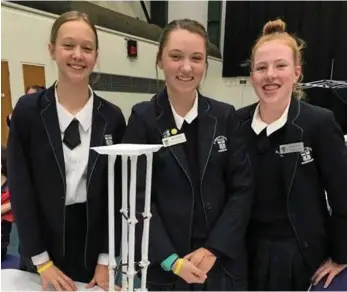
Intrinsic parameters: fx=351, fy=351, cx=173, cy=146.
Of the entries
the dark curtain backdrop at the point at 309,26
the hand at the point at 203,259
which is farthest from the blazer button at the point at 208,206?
the dark curtain backdrop at the point at 309,26

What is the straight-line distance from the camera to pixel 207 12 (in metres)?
6.68

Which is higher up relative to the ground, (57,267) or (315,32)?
(315,32)

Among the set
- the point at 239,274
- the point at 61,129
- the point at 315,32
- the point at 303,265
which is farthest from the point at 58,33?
the point at 315,32

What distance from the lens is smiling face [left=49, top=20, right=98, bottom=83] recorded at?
104 cm

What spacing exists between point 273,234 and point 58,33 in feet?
3.09

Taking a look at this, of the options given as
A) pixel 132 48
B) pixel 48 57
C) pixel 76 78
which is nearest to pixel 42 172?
pixel 76 78

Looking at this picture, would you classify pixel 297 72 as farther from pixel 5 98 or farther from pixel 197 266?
pixel 5 98

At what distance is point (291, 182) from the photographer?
114 cm

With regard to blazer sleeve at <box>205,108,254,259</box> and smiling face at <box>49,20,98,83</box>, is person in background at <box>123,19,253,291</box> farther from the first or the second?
smiling face at <box>49,20,98,83</box>

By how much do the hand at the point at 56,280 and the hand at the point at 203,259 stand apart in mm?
358

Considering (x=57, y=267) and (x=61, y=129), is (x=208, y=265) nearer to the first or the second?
(x=57, y=267)

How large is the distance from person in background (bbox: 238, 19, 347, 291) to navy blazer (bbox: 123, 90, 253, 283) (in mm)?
93

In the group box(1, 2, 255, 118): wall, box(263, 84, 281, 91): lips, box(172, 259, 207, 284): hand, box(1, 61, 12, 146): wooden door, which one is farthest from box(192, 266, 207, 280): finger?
box(1, 61, 12, 146): wooden door

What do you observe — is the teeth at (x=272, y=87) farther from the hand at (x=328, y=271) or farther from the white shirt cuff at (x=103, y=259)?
the white shirt cuff at (x=103, y=259)
